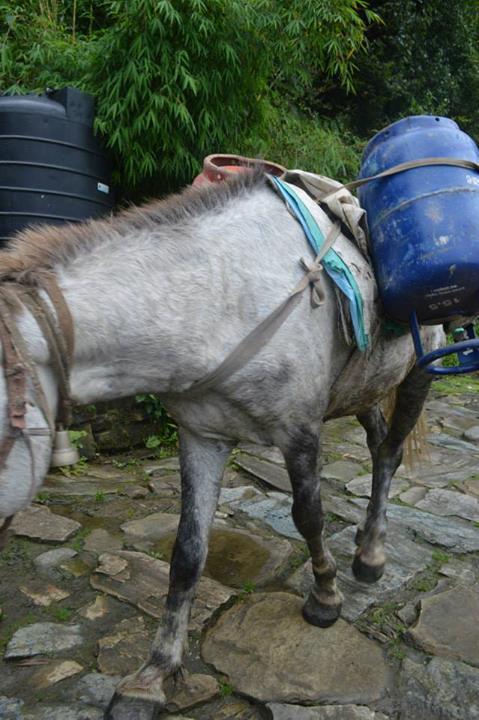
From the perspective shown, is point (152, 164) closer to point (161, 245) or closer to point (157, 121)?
point (157, 121)

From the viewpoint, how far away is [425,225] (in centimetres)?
189

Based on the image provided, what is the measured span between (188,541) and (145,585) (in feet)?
2.44

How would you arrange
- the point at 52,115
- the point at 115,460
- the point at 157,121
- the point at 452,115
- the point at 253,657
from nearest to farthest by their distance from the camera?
the point at 253,657 < the point at 52,115 < the point at 157,121 < the point at 115,460 < the point at 452,115

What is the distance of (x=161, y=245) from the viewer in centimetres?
171

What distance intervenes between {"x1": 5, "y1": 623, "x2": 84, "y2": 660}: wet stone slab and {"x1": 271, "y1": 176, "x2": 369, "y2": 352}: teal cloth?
1536 millimetres

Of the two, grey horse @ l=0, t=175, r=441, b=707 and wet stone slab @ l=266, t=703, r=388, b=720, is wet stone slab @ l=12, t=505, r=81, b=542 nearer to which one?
grey horse @ l=0, t=175, r=441, b=707

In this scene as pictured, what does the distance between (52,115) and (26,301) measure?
2643 millimetres

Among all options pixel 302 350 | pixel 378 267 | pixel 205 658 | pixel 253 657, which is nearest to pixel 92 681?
pixel 205 658

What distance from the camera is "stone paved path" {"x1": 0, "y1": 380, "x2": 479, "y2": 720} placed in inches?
76.5

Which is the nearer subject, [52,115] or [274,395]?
[274,395]

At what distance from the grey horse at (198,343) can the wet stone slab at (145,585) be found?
1.34ft

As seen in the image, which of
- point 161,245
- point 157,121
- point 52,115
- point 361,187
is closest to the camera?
point 161,245

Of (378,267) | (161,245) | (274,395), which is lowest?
(274,395)

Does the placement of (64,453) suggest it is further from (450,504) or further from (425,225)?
(425,225)
